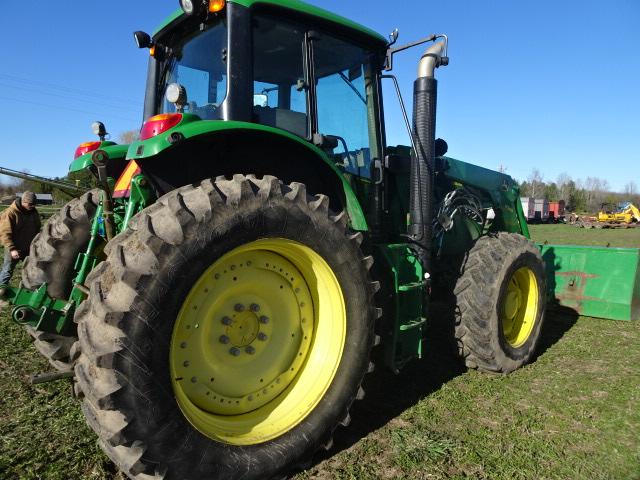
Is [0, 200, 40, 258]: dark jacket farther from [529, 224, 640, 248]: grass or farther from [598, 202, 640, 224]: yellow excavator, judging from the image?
[598, 202, 640, 224]: yellow excavator

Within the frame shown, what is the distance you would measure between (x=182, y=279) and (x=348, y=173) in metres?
1.75

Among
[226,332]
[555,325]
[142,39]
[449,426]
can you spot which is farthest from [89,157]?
[555,325]

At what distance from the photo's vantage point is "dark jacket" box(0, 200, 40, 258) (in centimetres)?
716

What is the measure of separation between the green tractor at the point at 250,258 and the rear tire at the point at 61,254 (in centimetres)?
1

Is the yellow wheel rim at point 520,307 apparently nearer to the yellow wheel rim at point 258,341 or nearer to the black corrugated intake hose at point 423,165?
the black corrugated intake hose at point 423,165

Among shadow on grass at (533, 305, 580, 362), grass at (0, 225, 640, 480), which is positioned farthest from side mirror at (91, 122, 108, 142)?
shadow on grass at (533, 305, 580, 362)

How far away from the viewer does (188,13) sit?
2770mm

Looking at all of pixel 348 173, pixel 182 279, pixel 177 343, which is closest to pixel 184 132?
pixel 182 279

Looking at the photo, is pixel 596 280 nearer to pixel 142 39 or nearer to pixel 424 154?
pixel 424 154

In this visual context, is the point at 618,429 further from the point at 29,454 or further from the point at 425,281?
the point at 29,454

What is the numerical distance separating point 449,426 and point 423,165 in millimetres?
1939

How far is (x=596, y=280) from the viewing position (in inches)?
225

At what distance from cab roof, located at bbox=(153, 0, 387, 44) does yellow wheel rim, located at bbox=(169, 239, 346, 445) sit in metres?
1.52

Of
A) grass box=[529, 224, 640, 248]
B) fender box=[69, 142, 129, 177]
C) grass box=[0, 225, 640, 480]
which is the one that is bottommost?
grass box=[0, 225, 640, 480]
